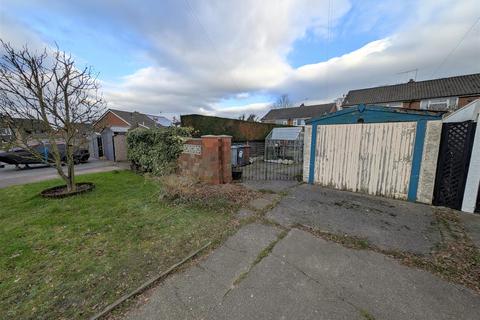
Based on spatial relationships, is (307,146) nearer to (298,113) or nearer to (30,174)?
(30,174)

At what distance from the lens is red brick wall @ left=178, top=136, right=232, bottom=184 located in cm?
643

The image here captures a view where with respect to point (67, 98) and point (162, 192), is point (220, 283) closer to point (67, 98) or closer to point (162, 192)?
point (162, 192)

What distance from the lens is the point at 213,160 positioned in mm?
6480

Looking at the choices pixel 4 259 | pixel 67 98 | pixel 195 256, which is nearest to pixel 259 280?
pixel 195 256

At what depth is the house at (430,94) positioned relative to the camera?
19531mm

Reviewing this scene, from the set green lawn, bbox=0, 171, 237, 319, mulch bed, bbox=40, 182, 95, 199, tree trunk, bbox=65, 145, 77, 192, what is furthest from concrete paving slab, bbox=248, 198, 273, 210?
tree trunk, bbox=65, 145, 77, 192

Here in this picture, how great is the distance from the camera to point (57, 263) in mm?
2740

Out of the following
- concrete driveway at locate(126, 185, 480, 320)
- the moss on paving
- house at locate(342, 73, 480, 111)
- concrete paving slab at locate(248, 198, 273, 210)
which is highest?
house at locate(342, 73, 480, 111)

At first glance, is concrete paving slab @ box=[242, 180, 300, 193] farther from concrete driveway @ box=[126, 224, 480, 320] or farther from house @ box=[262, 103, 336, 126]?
house @ box=[262, 103, 336, 126]

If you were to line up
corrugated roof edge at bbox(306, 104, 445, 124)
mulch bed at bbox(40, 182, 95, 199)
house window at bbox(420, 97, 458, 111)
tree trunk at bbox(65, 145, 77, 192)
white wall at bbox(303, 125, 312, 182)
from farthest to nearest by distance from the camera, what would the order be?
house window at bbox(420, 97, 458, 111) < white wall at bbox(303, 125, 312, 182) < tree trunk at bbox(65, 145, 77, 192) < mulch bed at bbox(40, 182, 95, 199) < corrugated roof edge at bbox(306, 104, 445, 124)

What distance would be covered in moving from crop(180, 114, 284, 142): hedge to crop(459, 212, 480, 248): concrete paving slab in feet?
29.0

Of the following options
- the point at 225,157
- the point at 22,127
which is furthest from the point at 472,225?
the point at 22,127

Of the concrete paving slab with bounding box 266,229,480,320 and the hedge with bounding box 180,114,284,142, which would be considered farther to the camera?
the hedge with bounding box 180,114,284,142

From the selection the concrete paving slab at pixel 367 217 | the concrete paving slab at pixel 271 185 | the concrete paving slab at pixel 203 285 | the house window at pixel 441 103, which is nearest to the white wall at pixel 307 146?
the concrete paving slab at pixel 271 185
